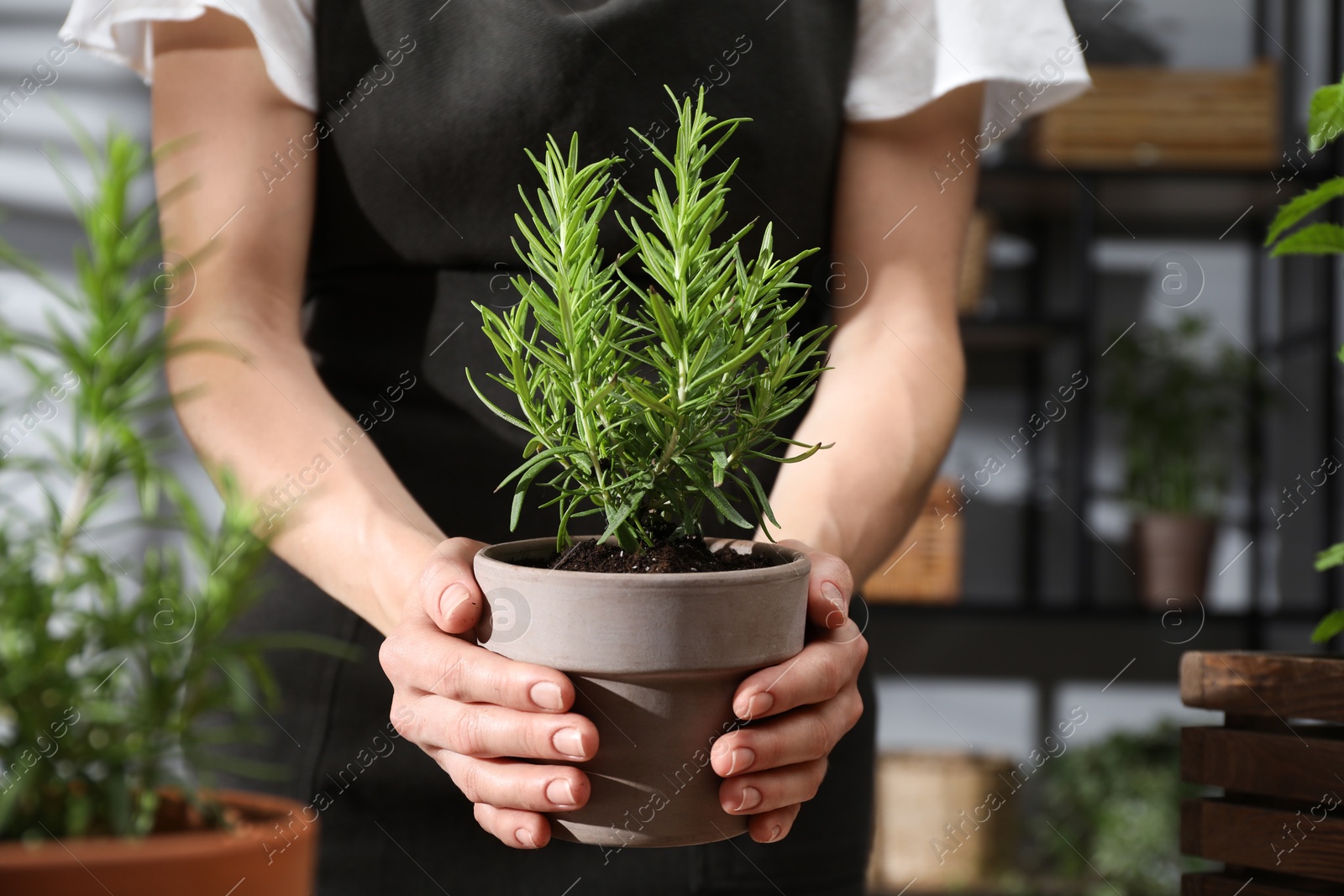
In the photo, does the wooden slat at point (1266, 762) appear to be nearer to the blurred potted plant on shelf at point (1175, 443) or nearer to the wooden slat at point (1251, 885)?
the wooden slat at point (1251, 885)

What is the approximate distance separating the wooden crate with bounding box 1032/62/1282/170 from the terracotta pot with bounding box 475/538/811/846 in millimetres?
2444

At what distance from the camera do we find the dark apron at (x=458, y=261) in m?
0.83

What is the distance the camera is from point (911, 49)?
2.98 feet

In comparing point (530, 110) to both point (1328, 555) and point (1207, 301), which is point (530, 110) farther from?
point (1207, 301)

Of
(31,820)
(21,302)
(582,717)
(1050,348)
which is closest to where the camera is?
(31,820)

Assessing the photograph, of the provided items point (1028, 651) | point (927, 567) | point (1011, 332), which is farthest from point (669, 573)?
point (1028, 651)

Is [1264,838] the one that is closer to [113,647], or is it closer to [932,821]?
[113,647]

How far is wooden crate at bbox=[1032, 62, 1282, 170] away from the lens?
247 centimetres

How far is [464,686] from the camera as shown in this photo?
457 millimetres

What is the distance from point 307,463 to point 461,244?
0.24 meters

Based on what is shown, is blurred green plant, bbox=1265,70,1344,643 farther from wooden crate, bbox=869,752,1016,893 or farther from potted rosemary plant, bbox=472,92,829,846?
wooden crate, bbox=869,752,1016,893

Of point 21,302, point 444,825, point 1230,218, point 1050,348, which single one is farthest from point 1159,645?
point 21,302

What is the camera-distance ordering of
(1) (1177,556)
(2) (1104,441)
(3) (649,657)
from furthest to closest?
1. (2) (1104,441)
2. (1) (1177,556)
3. (3) (649,657)

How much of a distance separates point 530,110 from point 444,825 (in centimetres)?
60
